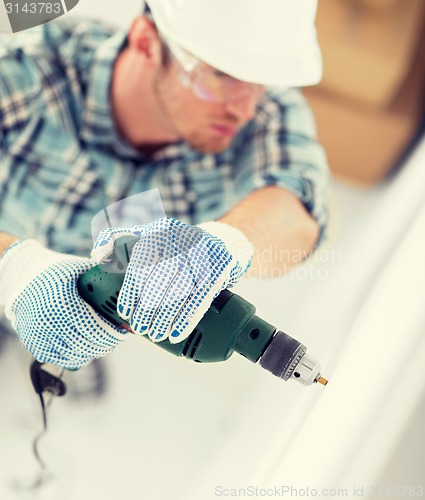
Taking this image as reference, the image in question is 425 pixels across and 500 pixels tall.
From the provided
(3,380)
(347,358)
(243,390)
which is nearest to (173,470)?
(243,390)

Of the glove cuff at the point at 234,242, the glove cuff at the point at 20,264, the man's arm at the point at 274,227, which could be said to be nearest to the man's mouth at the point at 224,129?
the man's arm at the point at 274,227

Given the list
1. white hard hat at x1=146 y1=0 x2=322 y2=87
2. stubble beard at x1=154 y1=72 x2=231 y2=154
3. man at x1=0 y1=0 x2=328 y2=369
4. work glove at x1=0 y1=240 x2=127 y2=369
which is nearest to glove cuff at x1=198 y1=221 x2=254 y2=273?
man at x1=0 y1=0 x2=328 y2=369

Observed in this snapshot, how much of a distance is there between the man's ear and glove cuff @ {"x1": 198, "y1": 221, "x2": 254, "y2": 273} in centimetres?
46

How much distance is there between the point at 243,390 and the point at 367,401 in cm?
54

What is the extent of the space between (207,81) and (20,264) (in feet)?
Result: 1.53

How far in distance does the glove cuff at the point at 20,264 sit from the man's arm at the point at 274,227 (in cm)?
30

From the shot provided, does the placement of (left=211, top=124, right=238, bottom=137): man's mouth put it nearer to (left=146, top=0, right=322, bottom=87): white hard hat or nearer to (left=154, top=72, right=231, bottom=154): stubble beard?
(left=154, top=72, right=231, bottom=154): stubble beard

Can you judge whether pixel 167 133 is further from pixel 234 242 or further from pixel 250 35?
pixel 234 242

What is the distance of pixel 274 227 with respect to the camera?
3.34 feet

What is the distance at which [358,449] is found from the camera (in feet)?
2.11

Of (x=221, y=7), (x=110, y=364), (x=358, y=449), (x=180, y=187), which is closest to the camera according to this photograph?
(x=358, y=449)

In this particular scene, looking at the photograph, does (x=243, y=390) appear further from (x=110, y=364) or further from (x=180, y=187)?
(x=180, y=187)

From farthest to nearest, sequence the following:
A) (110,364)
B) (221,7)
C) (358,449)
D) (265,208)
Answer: (110,364) < (265,208) < (221,7) < (358,449)

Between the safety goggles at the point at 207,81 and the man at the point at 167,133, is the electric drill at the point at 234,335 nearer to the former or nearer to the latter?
the man at the point at 167,133
